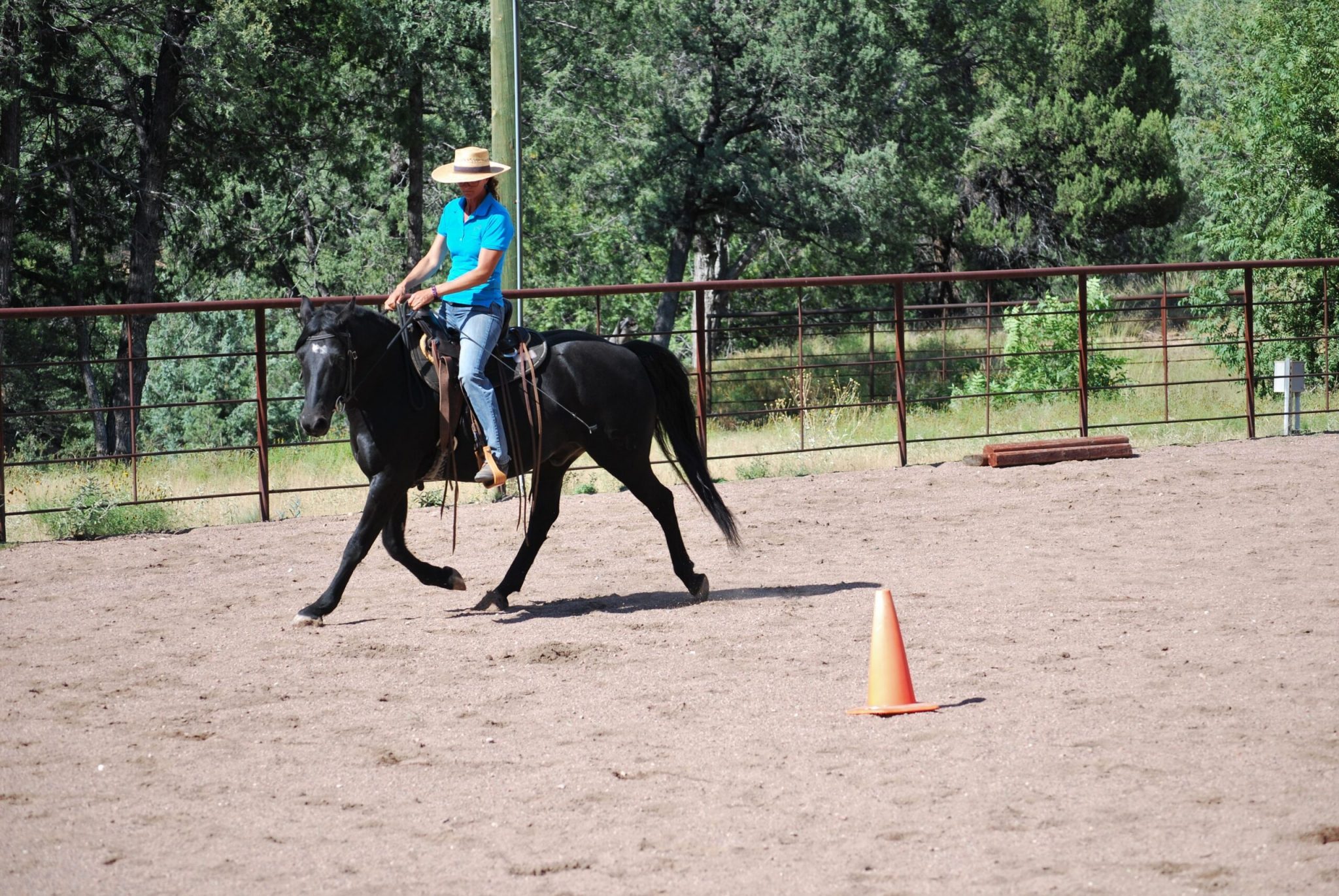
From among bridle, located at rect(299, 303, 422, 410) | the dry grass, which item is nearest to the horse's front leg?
bridle, located at rect(299, 303, 422, 410)

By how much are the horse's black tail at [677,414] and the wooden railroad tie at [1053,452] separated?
5198mm

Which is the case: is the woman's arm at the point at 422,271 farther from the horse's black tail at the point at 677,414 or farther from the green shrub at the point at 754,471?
the green shrub at the point at 754,471

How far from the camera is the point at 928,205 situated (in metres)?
31.2

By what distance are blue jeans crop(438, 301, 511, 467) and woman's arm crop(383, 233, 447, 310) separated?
0.23 m

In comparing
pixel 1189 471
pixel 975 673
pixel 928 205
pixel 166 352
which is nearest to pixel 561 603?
pixel 975 673

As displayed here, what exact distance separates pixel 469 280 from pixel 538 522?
162cm

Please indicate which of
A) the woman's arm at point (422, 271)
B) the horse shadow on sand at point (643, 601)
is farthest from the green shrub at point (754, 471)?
the woman's arm at point (422, 271)

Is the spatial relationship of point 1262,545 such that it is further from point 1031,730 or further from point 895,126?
point 895,126

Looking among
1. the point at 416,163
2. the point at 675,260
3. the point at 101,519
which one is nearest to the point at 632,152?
the point at 675,260

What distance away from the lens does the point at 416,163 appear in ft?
95.6

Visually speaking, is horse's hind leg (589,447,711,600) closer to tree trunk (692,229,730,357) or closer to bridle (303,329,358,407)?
bridle (303,329,358,407)

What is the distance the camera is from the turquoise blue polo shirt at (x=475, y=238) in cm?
753

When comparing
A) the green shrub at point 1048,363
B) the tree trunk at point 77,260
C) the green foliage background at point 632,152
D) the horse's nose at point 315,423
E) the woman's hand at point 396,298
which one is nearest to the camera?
the horse's nose at point 315,423

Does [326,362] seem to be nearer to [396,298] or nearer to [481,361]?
[396,298]
